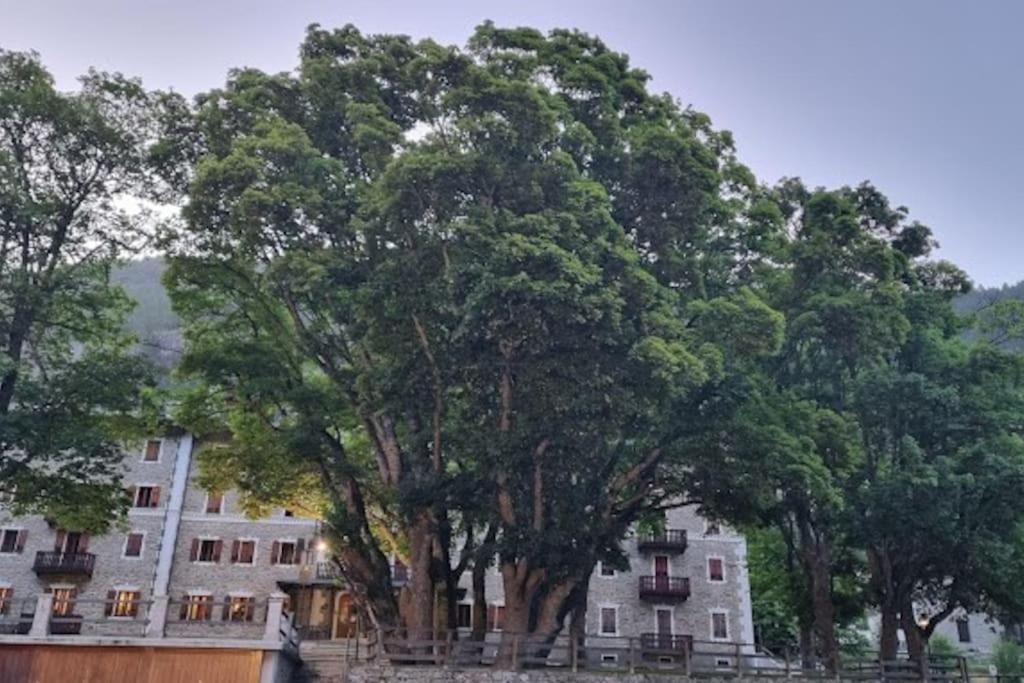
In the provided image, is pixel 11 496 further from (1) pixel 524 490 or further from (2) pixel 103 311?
(1) pixel 524 490

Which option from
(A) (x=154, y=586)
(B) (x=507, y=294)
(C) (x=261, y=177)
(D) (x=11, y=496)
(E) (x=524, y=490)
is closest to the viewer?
(B) (x=507, y=294)

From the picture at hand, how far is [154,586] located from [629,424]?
25.7 meters

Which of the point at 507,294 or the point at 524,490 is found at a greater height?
the point at 507,294

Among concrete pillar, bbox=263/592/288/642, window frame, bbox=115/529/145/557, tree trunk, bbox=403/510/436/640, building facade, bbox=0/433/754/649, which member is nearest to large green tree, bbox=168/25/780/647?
tree trunk, bbox=403/510/436/640

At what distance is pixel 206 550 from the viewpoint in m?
35.8

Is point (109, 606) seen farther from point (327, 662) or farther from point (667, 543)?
point (667, 543)

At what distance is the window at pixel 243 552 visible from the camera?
35812 mm

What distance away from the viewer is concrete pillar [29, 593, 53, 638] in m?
19.5

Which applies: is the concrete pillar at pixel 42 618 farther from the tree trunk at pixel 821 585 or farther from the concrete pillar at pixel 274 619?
the tree trunk at pixel 821 585

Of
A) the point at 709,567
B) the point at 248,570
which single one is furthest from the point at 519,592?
the point at 248,570

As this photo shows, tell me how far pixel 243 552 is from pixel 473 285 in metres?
24.6

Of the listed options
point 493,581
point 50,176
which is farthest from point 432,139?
point 493,581

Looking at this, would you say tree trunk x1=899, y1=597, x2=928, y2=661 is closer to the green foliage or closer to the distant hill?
the green foliage

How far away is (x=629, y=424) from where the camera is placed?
1945 cm
